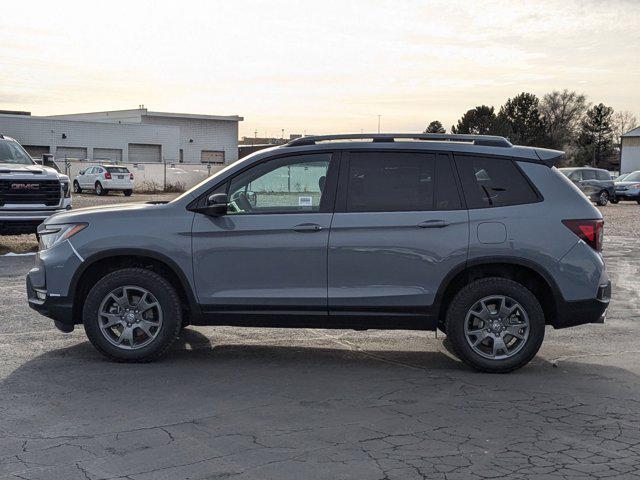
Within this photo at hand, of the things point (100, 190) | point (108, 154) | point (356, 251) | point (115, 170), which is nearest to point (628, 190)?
point (115, 170)

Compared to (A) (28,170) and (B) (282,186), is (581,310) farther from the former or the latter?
(A) (28,170)

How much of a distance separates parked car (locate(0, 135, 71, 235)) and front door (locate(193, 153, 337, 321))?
947cm

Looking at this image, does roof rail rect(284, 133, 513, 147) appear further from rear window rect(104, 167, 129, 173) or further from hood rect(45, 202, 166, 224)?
rear window rect(104, 167, 129, 173)

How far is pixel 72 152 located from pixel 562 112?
64823 millimetres

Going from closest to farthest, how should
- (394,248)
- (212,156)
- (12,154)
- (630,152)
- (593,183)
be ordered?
(394,248), (12,154), (593,183), (212,156), (630,152)

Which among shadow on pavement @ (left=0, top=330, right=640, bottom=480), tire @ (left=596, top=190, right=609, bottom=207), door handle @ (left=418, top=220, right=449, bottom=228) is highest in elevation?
door handle @ (left=418, top=220, right=449, bottom=228)

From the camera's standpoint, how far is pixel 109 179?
41.8 m

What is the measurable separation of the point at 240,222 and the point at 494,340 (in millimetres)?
2364

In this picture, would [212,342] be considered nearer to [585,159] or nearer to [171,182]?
[171,182]

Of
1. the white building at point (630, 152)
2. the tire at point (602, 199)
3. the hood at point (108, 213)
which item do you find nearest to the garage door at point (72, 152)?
the tire at point (602, 199)

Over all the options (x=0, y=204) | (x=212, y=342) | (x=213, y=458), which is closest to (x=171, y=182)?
(x=0, y=204)

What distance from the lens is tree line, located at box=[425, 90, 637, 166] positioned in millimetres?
101125

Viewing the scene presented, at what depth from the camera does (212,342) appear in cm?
807

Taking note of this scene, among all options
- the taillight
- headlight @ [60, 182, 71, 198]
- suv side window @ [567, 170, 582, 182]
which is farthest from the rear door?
suv side window @ [567, 170, 582, 182]
